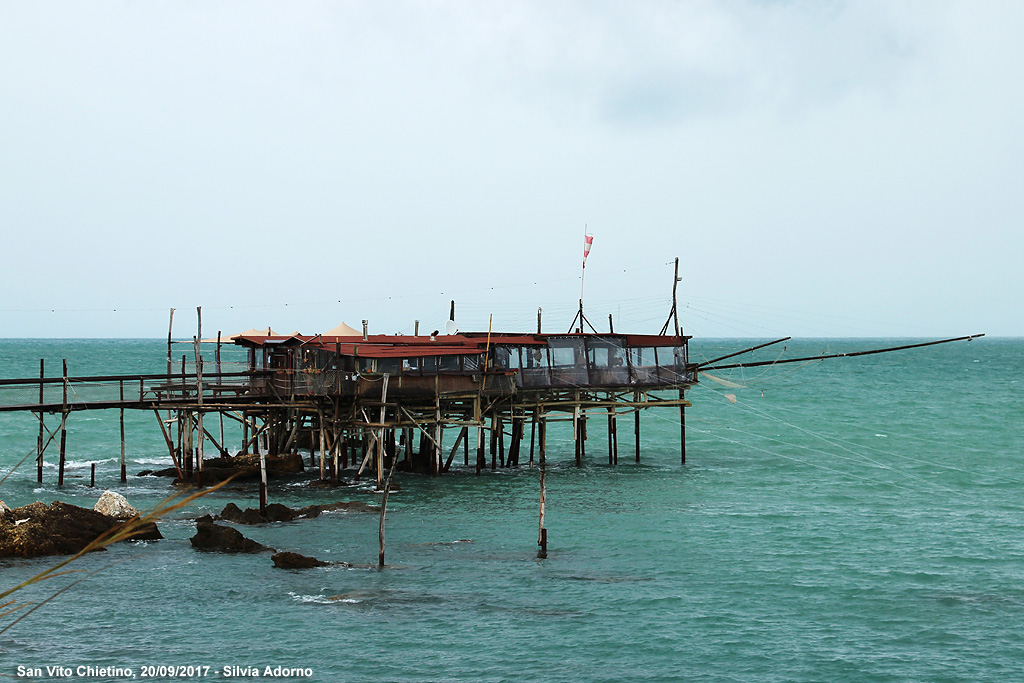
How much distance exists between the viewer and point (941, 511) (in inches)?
1460

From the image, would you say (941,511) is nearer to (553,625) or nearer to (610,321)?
(610,321)

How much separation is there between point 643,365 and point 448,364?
10423mm

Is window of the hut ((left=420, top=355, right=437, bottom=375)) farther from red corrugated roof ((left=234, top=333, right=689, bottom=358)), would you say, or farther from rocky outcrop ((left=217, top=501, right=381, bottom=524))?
rocky outcrop ((left=217, top=501, right=381, bottom=524))

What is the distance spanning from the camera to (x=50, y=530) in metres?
28.5

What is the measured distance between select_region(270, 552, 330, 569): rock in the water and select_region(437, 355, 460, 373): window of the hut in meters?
15.0

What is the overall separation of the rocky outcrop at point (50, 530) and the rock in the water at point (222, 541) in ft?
4.84

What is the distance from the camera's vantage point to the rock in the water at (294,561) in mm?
26906

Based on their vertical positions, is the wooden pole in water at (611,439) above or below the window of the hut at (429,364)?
below

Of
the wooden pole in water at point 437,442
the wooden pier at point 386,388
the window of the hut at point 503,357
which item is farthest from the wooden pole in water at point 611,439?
the wooden pole in water at point 437,442

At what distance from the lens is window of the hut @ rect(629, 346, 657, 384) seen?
151 ft

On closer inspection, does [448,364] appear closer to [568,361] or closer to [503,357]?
[503,357]

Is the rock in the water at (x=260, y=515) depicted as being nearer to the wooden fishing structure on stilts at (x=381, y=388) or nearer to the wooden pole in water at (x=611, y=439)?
the wooden fishing structure on stilts at (x=381, y=388)

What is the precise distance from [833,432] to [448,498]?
130 feet

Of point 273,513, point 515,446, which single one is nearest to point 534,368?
point 515,446
